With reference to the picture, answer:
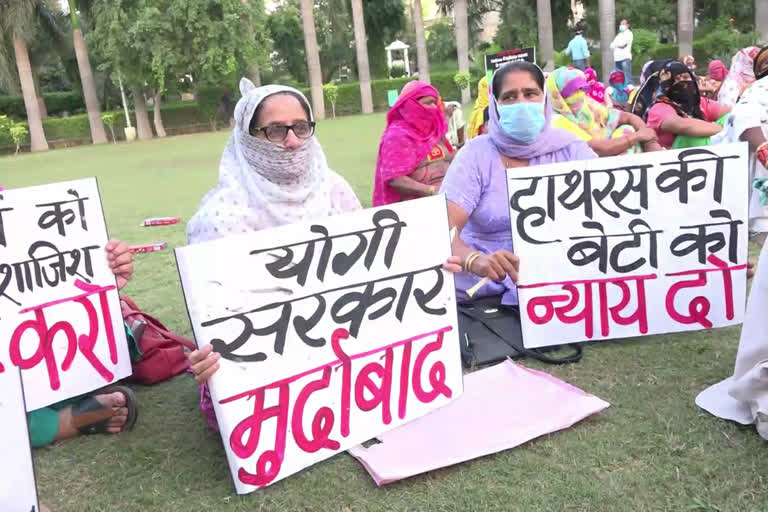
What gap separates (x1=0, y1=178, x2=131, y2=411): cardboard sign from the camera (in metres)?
2.42

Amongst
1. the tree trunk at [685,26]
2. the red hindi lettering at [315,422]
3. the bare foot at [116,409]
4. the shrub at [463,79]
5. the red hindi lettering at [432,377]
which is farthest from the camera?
the shrub at [463,79]

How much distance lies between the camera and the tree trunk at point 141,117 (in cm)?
2620

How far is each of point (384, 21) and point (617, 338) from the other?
34382mm

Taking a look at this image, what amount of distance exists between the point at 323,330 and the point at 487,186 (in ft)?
4.47

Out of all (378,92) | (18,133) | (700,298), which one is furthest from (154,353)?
(378,92)

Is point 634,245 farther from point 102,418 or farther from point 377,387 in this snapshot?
point 102,418

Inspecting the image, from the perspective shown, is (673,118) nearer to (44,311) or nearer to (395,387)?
(395,387)

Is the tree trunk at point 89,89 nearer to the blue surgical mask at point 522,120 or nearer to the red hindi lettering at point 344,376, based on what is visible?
the blue surgical mask at point 522,120

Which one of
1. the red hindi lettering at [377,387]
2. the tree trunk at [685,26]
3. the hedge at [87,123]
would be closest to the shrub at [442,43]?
the tree trunk at [685,26]

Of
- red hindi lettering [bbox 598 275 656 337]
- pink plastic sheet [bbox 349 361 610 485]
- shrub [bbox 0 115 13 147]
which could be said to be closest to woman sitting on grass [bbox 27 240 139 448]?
pink plastic sheet [bbox 349 361 610 485]

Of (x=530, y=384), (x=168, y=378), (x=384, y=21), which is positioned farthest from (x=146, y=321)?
(x=384, y=21)

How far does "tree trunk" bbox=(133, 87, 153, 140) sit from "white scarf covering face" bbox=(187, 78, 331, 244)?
25.7 meters

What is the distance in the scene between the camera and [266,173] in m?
2.52

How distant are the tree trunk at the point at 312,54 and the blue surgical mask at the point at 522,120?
80.5ft
